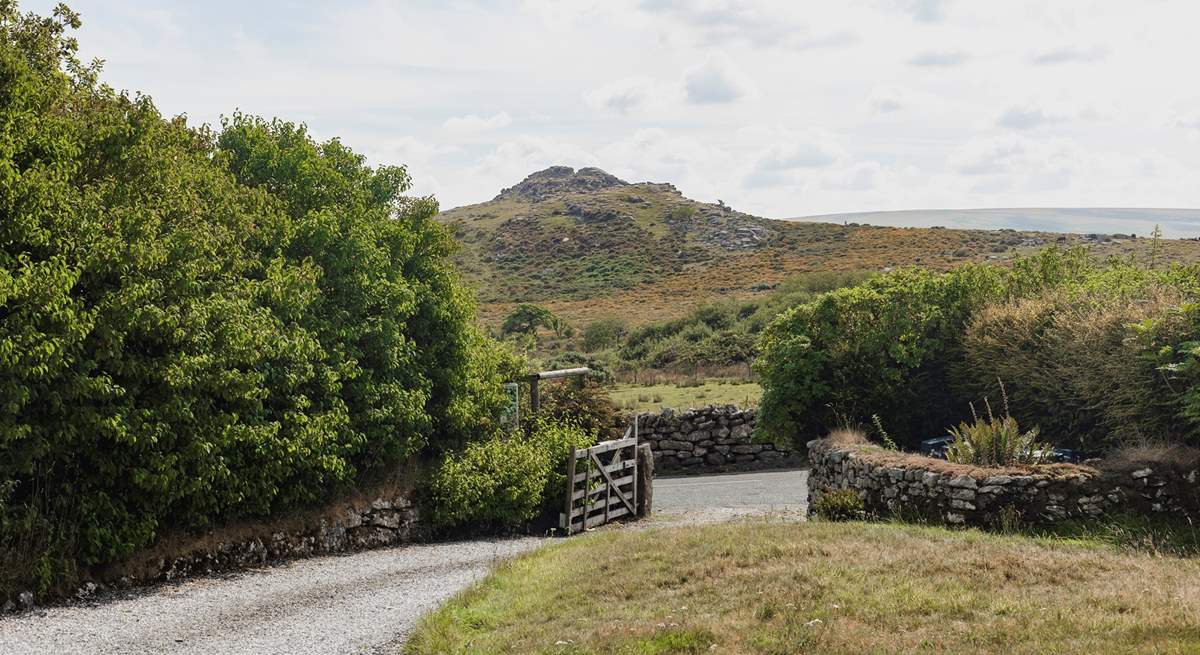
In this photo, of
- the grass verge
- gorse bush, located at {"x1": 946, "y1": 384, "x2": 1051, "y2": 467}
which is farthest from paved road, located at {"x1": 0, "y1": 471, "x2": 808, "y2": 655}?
gorse bush, located at {"x1": 946, "y1": 384, "x2": 1051, "y2": 467}

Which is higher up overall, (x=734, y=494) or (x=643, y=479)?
(x=643, y=479)

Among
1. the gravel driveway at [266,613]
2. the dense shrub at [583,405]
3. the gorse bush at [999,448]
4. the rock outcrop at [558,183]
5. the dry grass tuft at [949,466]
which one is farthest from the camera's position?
the rock outcrop at [558,183]

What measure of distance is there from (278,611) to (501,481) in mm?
7575

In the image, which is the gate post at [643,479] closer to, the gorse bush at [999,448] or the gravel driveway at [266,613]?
the gravel driveway at [266,613]

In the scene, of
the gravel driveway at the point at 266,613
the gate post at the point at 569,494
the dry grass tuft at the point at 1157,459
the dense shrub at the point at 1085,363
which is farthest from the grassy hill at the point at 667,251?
the gravel driveway at the point at 266,613

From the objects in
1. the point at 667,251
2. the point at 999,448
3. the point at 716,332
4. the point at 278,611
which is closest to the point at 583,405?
the point at 999,448

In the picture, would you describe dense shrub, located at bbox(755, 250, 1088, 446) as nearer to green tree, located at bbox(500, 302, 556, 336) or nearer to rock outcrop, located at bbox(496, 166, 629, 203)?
green tree, located at bbox(500, 302, 556, 336)

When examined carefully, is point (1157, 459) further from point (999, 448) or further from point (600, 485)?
point (600, 485)

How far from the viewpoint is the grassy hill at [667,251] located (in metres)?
86.0

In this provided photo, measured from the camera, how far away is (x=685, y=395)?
39969 millimetres

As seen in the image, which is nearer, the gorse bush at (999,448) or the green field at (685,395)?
the gorse bush at (999,448)

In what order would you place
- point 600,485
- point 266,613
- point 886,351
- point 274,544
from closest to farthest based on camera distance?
point 266,613 → point 274,544 → point 600,485 → point 886,351

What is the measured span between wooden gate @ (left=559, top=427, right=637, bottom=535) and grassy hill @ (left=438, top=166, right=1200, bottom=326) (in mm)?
49406

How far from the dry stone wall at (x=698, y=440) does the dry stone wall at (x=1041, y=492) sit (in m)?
15.7
